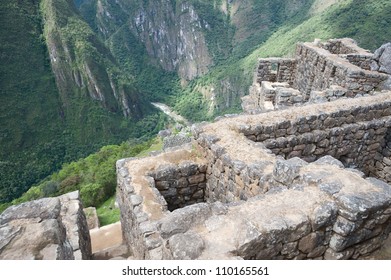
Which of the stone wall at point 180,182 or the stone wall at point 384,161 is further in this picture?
the stone wall at point 384,161

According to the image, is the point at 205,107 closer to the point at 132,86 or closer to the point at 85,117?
the point at 132,86

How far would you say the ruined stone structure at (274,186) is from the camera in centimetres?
358

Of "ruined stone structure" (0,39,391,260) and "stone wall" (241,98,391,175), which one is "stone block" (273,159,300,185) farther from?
"stone wall" (241,98,391,175)

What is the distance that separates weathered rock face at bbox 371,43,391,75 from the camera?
11829 mm

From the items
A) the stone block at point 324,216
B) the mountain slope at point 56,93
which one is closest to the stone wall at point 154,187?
the stone block at point 324,216

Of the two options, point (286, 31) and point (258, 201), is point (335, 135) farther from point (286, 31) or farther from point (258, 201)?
point (286, 31)

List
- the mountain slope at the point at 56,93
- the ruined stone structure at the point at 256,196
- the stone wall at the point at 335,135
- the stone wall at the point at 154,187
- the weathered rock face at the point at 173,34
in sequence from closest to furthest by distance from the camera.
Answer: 1. the ruined stone structure at the point at 256,196
2. the stone wall at the point at 154,187
3. the stone wall at the point at 335,135
4. the mountain slope at the point at 56,93
5. the weathered rock face at the point at 173,34

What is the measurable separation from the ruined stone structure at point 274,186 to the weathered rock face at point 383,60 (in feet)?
4.66

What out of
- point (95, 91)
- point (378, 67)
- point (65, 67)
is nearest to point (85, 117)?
point (95, 91)

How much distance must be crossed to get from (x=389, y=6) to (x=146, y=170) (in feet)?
218

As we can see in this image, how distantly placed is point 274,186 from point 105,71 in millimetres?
115558

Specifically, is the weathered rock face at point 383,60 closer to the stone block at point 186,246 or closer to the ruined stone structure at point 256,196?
the ruined stone structure at point 256,196

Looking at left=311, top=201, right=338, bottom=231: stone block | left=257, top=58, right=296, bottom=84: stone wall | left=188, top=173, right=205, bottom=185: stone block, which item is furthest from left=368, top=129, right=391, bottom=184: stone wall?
left=257, top=58, right=296, bottom=84: stone wall

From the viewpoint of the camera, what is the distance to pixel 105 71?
112375 mm
